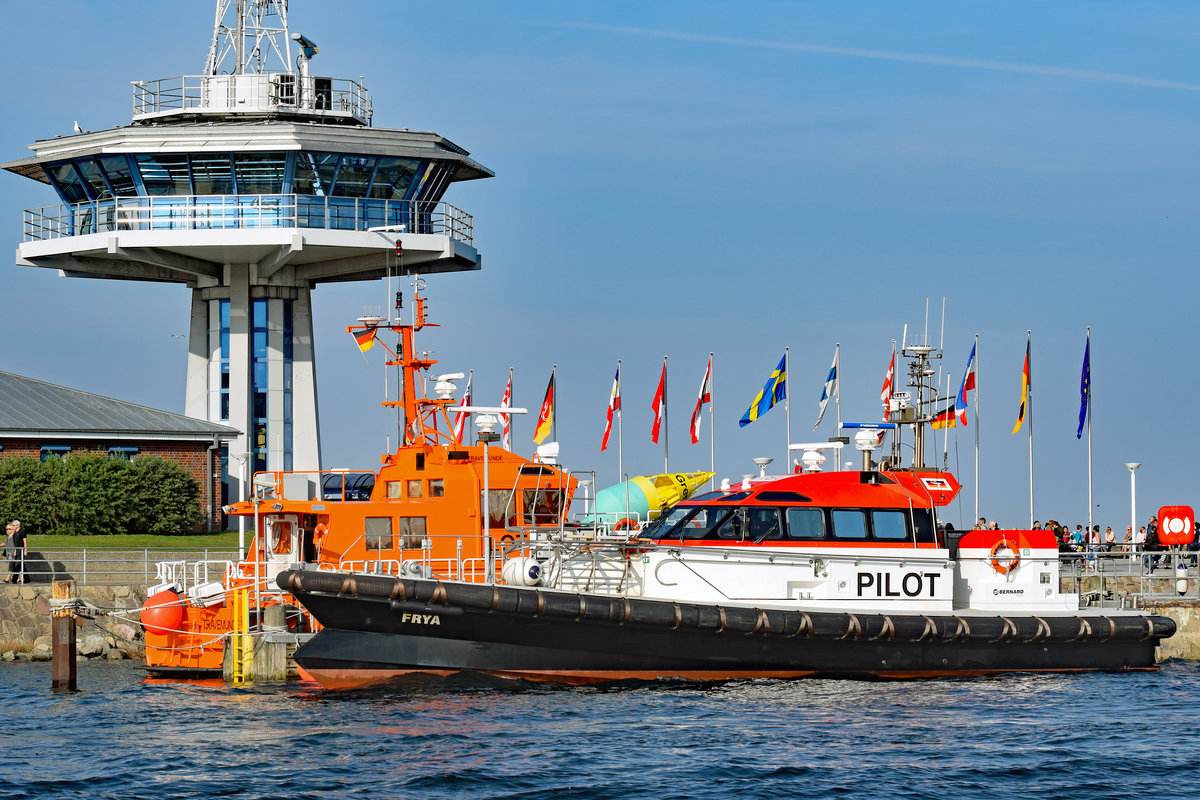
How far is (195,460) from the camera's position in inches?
1671

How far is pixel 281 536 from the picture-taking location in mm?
25141

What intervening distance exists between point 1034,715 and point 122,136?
29.9 metres

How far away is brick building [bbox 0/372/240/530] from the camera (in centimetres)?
4050

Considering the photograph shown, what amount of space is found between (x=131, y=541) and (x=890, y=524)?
21.1 metres

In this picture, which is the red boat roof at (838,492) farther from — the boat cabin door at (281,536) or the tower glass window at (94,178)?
the tower glass window at (94,178)

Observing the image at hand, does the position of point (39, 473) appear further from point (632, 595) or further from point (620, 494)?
point (632, 595)

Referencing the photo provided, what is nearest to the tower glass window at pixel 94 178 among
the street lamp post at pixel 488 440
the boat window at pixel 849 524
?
the street lamp post at pixel 488 440

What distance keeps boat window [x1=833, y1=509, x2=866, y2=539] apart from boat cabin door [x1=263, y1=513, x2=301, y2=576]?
8.55m

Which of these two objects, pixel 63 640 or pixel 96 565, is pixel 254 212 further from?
pixel 63 640

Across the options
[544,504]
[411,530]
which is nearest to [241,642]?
[411,530]

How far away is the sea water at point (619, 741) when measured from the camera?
1620 cm

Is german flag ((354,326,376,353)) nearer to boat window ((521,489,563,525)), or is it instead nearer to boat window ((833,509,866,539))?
boat window ((521,489,563,525))

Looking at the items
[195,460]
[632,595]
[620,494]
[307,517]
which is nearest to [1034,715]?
[632,595]

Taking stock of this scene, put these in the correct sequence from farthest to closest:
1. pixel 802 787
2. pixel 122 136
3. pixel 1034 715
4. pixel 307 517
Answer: pixel 122 136 → pixel 307 517 → pixel 1034 715 → pixel 802 787
